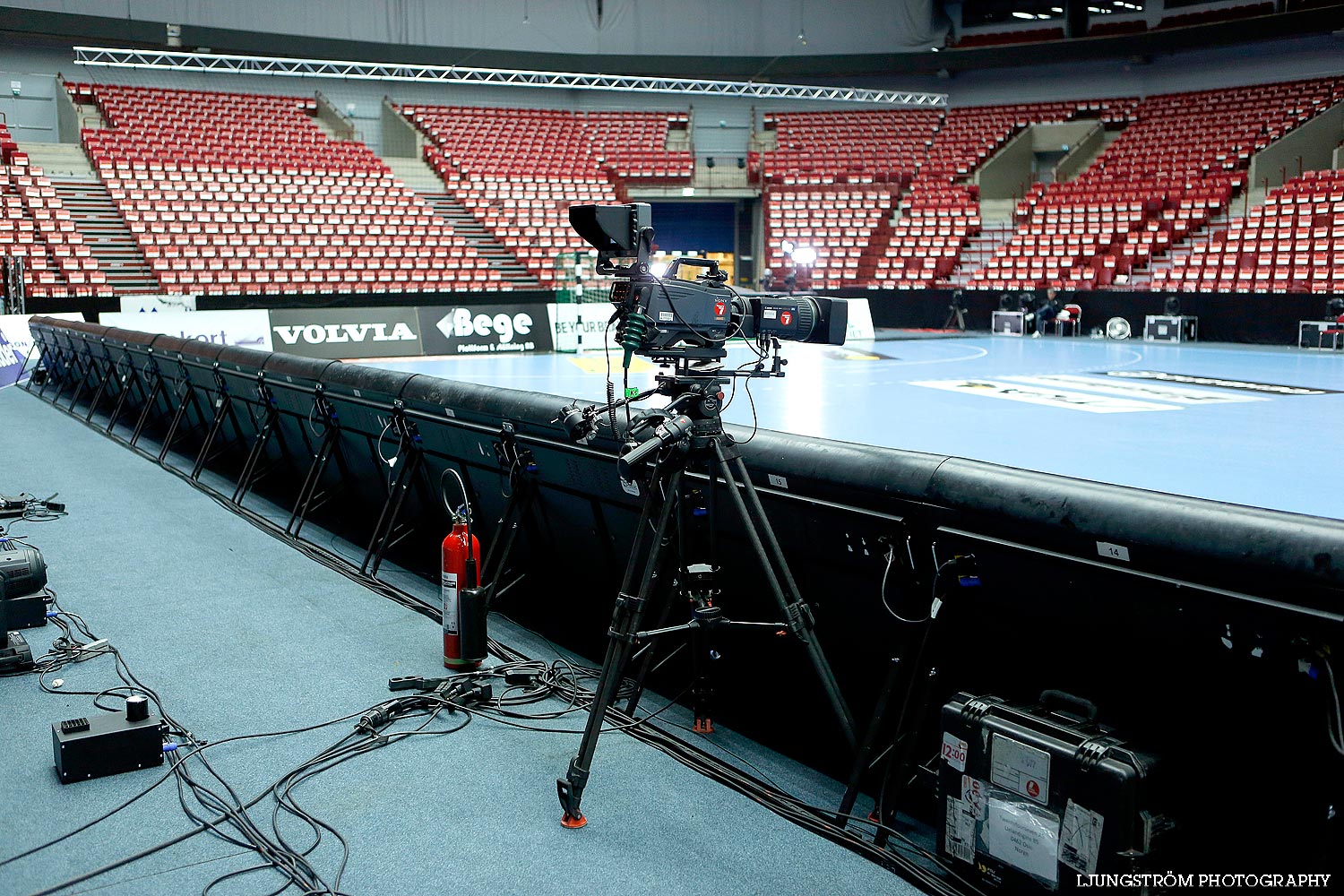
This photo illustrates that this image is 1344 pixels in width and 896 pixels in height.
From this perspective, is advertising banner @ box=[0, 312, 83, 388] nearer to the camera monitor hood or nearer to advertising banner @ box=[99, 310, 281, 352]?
advertising banner @ box=[99, 310, 281, 352]

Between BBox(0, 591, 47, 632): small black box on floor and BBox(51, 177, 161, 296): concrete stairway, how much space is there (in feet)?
52.7

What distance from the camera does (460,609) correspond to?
392cm

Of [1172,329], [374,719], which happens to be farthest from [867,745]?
[1172,329]

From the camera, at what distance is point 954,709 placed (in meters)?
2.51

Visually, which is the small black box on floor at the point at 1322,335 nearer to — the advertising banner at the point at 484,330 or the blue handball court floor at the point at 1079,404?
the blue handball court floor at the point at 1079,404

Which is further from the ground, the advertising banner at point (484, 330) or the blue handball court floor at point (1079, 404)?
the advertising banner at point (484, 330)

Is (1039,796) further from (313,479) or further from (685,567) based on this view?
(313,479)

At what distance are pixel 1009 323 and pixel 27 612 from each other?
1884 cm

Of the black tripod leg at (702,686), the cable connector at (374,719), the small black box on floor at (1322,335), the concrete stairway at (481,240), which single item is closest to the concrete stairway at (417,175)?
the concrete stairway at (481,240)

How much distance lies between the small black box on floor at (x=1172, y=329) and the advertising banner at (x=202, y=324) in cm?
1431

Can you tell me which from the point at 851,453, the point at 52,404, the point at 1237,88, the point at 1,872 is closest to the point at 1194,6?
the point at 1237,88

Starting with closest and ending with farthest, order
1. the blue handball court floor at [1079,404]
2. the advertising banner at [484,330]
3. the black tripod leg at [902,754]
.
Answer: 1. the black tripod leg at [902,754]
2. the blue handball court floor at [1079,404]
3. the advertising banner at [484,330]

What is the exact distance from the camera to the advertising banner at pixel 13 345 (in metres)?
14.4

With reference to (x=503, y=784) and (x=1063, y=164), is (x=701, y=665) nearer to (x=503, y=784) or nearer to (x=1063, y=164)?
(x=503, y=784)
